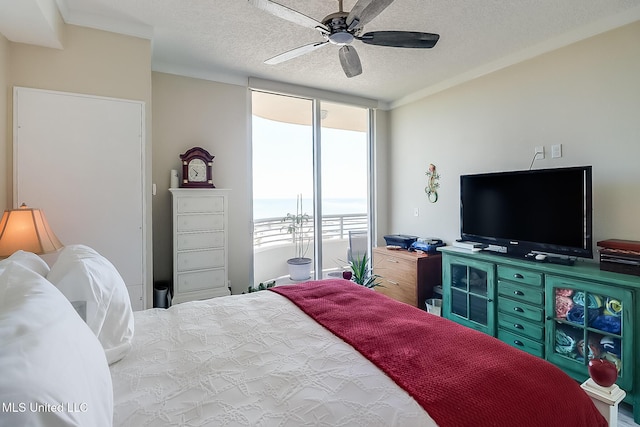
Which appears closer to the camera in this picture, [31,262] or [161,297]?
[31,262]

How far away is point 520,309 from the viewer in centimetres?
247

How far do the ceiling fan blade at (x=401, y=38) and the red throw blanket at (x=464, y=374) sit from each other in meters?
1.61

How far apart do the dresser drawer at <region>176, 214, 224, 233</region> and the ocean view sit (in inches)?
24.5

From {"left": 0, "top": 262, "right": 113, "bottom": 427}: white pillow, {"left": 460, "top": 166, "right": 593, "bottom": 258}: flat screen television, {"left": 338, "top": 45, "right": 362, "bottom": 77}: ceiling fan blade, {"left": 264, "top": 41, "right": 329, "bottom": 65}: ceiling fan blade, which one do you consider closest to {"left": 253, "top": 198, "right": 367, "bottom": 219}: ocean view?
{"left": 460, "top": 166, "right": 593, "bottom": 258}: flat screen television

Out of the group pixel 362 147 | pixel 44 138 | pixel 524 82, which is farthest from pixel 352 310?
pixel 362 147

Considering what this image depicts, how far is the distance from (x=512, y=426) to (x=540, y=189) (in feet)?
6.99

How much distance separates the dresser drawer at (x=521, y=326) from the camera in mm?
2340

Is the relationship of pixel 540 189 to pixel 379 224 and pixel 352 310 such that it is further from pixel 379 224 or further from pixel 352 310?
pixel 379 224

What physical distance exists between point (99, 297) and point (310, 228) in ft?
9.85

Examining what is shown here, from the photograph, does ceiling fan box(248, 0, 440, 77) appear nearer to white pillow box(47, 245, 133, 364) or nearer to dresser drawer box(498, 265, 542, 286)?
white pillow box(47, 245, 133, 364)

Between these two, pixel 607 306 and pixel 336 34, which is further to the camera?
pixel 607 306

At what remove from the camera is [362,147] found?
4.51 m

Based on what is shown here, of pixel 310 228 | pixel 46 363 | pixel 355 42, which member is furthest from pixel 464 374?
pixel 310 228

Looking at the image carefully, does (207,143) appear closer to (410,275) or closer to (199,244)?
(199,244)
